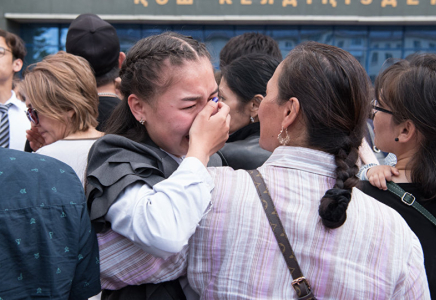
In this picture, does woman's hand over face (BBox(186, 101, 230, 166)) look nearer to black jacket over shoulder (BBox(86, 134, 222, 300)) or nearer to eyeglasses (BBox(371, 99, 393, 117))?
black jacket over shoulder (BBox(86, 134, 222, 300))

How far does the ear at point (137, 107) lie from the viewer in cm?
161

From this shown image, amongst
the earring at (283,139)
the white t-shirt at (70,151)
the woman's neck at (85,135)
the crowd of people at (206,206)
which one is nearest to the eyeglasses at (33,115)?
the woman's neck at (85,135)

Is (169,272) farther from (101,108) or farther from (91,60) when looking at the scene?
(91,60)

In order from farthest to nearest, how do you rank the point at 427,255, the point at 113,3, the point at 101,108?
the point at 113,3
the point at 101,108
the point at 427,255

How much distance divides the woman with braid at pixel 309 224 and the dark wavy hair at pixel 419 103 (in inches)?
20.5

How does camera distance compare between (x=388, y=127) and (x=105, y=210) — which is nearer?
(x=105, y=210)

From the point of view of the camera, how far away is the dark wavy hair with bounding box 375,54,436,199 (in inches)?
70.6

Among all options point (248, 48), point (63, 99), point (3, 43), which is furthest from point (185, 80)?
point (3, 43)

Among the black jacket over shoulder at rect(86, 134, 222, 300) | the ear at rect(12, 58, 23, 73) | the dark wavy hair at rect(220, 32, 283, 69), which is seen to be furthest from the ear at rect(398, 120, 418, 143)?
the ear at rect(12, 58, 23, 73)

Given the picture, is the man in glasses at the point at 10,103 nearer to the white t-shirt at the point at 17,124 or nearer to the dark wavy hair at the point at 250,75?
the white t-shirt at the point at 17,124

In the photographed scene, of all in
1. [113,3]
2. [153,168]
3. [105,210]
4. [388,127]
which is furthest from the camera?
[113,3]

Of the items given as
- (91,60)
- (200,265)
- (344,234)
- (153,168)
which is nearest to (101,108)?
(91,60)

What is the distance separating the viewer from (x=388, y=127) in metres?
1.95

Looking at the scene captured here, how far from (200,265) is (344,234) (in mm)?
472
